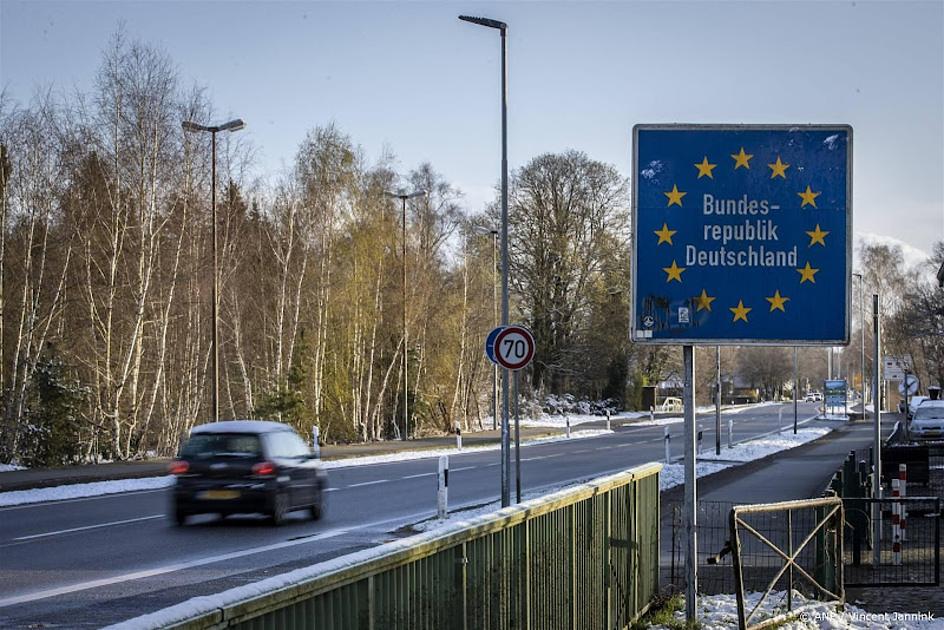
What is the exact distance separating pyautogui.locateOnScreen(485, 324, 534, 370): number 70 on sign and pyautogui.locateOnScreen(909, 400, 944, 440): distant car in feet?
84.9

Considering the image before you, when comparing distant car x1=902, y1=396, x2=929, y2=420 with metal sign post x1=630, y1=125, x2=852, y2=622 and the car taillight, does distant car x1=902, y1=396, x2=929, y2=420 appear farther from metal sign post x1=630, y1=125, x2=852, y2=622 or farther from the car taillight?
metal sign post x1=630, y1=125, x2=852, y2=622

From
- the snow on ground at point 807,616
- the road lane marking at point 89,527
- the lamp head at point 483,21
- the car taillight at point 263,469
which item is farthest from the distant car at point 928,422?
the snow on ground at point 807,616

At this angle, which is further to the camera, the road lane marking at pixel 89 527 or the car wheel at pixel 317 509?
the car wheel at pixel 317 509

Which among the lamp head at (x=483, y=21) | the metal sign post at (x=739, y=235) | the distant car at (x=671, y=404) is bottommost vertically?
the distant car at (x=671, y=404)

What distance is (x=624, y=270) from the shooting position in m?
63.7

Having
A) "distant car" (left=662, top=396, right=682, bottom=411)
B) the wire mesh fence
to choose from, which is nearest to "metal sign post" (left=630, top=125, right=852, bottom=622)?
the wire mesh fence

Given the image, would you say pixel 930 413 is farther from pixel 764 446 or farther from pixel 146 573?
pixel 146 573

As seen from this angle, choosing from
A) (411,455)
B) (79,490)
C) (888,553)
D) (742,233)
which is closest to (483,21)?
(888,553)

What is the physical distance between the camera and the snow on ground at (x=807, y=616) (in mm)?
9852

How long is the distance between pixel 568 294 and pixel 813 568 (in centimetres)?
5475

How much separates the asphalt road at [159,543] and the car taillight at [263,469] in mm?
847

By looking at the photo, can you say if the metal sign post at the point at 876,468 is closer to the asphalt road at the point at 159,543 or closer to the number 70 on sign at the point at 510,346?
the number 70 on sign at the point at 510,346

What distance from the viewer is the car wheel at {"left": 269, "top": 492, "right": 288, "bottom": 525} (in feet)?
59.7

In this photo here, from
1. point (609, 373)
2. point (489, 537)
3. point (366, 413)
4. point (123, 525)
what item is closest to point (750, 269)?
point (489, 537)
